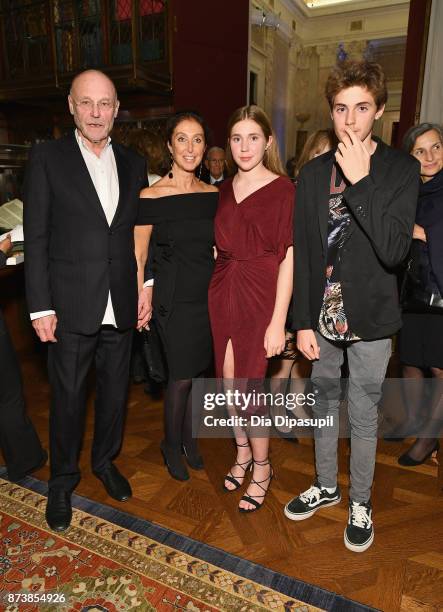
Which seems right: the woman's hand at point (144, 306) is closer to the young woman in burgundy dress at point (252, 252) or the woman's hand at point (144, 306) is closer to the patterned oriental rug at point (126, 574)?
the young woman in burgundy dress at point (252, 252)

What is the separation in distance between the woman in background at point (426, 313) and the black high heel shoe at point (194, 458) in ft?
3.85

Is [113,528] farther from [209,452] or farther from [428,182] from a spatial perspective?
[428,182]

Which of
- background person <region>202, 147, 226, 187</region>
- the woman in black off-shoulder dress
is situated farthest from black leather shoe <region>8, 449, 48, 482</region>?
background person <region>202, 147, 226, 187</region>

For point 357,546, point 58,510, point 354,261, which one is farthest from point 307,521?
point 354,261

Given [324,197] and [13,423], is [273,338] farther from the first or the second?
[13,423]

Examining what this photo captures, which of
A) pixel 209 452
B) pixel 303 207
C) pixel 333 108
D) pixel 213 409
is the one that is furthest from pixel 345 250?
pixel 213 409

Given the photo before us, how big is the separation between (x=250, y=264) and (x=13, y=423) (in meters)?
1.50

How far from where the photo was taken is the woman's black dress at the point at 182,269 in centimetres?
217

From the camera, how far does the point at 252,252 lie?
2.04 meters

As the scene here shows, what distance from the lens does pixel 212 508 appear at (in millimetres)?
2301

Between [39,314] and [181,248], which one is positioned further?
[181,248]

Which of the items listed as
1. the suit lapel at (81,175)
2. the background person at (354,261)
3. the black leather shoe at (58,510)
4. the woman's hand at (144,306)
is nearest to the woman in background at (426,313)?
the background person at (354,261)

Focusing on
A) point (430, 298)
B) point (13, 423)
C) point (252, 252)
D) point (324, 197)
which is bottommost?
point (13, 423)

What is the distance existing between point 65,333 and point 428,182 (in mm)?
1885
